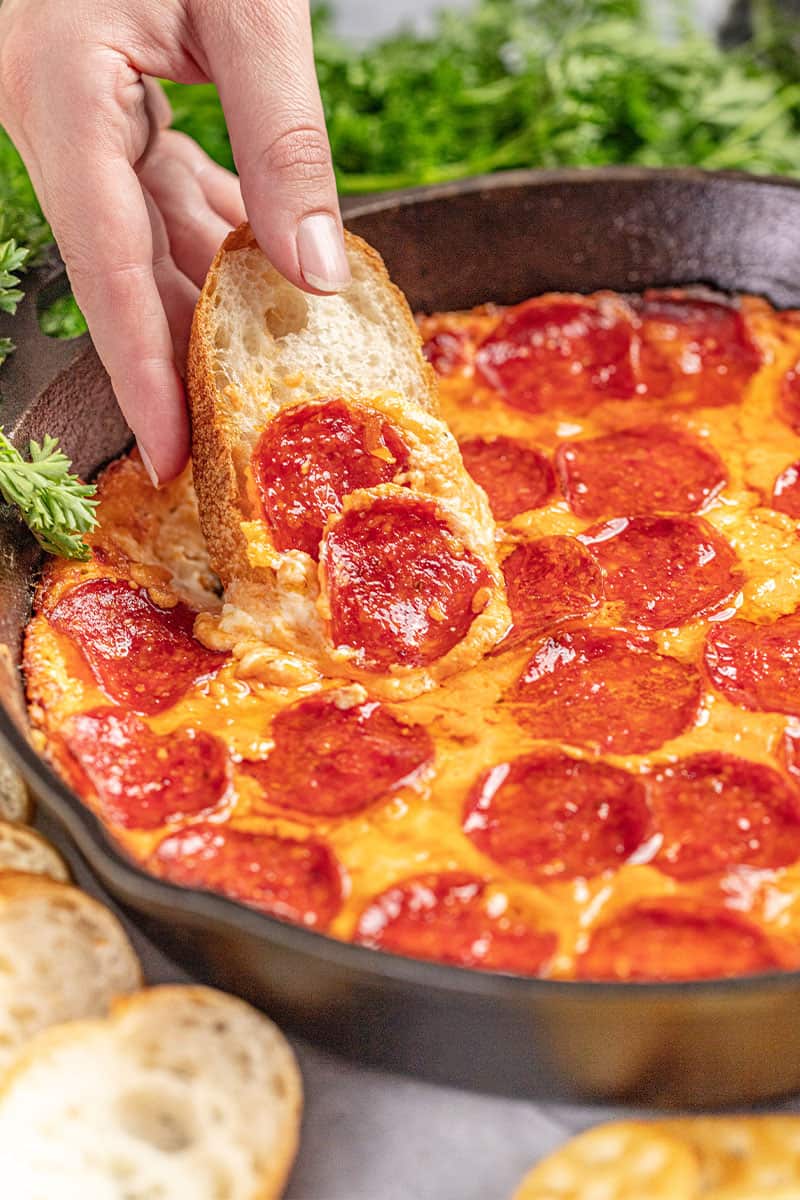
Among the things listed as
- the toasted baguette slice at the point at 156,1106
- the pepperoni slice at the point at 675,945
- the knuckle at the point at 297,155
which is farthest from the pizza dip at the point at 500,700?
the knuckle at the point at 297,155

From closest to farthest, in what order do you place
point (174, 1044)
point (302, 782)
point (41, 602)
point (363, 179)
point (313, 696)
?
point (174, 1044) < point (302, 782) < point (313, 696) < point (41, 602) < point (363, 179)

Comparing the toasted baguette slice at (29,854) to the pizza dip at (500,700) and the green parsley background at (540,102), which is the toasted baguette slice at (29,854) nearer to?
the pizza dip at (500,700)

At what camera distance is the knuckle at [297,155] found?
3.18 m

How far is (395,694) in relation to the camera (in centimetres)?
328

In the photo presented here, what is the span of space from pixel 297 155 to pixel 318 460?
0.79m

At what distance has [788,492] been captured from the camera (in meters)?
3.94

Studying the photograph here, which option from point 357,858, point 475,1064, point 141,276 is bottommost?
point 475,1064

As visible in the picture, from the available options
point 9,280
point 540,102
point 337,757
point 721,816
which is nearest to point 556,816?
point 721,816

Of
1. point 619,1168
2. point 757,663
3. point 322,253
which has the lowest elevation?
point 619,1168

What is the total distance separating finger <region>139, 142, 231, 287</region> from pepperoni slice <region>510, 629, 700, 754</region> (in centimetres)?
170

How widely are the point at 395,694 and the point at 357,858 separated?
55cm

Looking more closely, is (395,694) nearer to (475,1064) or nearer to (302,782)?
(302,782)

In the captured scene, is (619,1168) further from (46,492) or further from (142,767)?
(46,492)

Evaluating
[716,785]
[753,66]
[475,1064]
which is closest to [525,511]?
[716,785]
